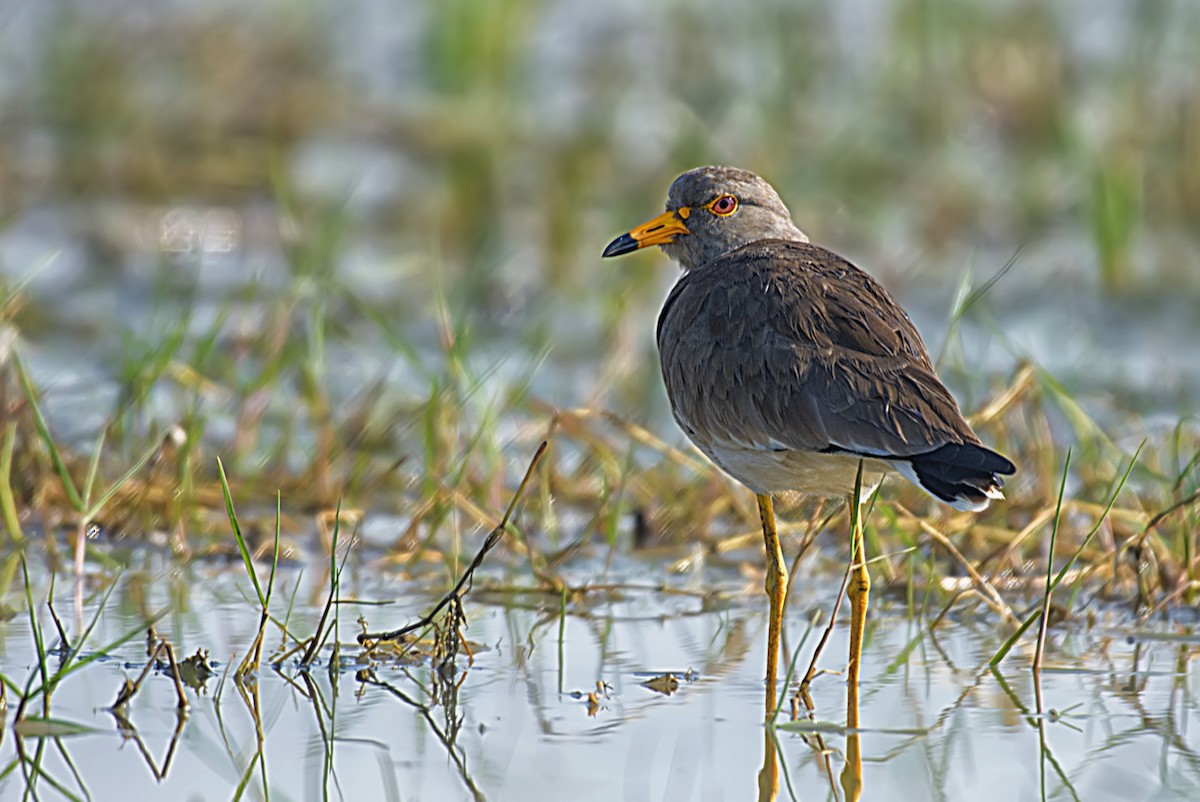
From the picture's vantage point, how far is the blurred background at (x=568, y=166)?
770 cm

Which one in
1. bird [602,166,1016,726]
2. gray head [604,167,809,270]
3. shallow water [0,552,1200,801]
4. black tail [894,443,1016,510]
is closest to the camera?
shallow water [0,552,1200,801]

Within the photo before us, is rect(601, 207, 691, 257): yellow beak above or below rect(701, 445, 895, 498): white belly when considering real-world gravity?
above

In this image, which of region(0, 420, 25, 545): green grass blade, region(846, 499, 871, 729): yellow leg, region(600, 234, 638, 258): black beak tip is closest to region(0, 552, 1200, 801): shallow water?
region(846, 499, 871, 729): yellow leg

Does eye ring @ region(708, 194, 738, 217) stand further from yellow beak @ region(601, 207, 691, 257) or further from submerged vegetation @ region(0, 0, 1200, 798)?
submerged vegetation @ region(0, 0, 1200, 798)

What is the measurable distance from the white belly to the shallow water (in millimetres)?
400

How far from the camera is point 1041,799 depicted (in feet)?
12.1

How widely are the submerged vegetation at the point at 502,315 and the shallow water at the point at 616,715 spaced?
0.04 m

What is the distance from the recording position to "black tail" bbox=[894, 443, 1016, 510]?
398 centimetres

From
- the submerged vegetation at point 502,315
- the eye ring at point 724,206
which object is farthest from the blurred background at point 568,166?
the eye ring at point 724,206

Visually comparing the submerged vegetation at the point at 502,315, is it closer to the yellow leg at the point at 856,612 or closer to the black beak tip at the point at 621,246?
the yellow leg at the point at 856,612

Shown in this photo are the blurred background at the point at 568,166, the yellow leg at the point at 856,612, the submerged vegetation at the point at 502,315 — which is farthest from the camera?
the blurred background at the point at 568,166

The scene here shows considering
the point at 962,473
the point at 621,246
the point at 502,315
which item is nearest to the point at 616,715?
the point at 962,473

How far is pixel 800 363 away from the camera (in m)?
4.43

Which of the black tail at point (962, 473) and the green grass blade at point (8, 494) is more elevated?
the green grass blade at point (8, 494)
